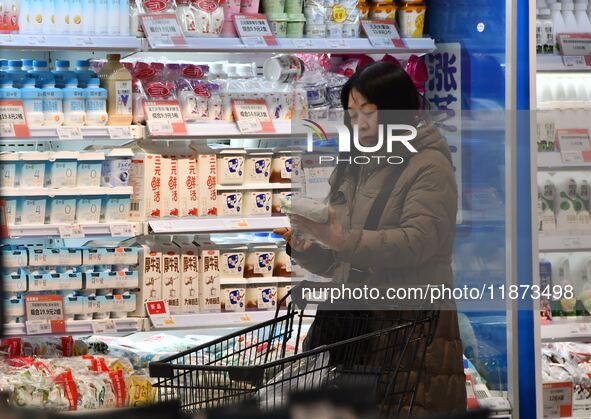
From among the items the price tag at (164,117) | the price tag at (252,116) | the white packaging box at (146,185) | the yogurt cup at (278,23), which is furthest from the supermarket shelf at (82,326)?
the yogurt cup at (278,23)

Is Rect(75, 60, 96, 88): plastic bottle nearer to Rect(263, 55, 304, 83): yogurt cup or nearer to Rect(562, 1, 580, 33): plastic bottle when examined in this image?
Rect(263, 55, 304, 83): yogurt cup

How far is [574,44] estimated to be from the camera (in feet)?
13.4

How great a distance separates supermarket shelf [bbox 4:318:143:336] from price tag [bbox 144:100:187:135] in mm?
769

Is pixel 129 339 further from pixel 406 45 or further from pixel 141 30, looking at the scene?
pixel 406 45

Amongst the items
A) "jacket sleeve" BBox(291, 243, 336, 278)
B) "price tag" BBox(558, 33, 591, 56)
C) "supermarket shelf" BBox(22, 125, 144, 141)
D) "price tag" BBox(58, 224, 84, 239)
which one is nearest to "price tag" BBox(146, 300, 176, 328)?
"price tag" BBox(58, 224, 84, 239)

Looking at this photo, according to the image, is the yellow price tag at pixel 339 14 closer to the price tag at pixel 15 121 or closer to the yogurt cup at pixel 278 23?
the yogurt cup at pixel 278 23

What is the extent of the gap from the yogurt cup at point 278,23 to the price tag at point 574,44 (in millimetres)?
1129

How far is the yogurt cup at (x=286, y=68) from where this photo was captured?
4420 mm

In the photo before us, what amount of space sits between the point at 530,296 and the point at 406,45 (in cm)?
124

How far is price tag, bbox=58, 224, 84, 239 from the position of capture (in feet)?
13.2

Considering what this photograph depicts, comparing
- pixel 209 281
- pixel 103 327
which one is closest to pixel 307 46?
pixel 209 281

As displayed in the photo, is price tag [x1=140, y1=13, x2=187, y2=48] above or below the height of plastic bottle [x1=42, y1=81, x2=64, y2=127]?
above

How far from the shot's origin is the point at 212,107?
4270mm

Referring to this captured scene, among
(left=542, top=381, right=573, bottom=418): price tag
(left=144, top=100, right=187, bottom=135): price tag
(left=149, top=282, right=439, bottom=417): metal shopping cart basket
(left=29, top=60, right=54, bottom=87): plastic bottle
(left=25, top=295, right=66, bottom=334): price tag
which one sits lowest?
(left=542, top=381, right=573, bottom=418): price tag
